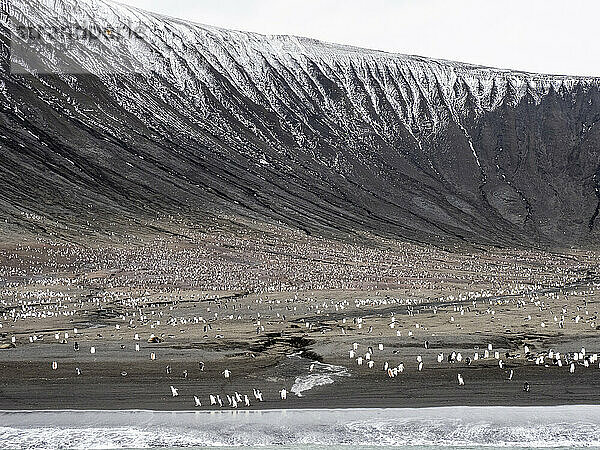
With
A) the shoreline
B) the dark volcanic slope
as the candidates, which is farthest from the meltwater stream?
the dark volcanic slope

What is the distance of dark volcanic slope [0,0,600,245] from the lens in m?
124

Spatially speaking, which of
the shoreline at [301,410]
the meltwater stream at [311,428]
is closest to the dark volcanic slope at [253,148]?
the shoreline at [301,410]

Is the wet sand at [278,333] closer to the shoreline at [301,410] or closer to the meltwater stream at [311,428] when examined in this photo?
the shoreline at [301,410]

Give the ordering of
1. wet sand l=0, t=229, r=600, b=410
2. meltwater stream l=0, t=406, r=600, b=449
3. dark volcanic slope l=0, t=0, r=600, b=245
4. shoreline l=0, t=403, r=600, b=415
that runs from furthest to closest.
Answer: dark volcanic slope l=0, t=0, r=600, b=245
wet sand l=0, t=229, r=600, b=410
shoreline l=0, t=403, r=600, b=415
meltwater stream l=0, t=406, r=600, b=449

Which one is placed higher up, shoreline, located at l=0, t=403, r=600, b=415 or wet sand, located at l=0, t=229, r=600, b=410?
wet sand, located at l=0, t=229, r=600, b=410

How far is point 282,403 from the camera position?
25047mm

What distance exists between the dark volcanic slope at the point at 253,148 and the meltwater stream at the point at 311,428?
78.5 metres

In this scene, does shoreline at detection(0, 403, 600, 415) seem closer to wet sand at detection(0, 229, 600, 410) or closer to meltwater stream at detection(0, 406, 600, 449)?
meltwater stream at detection(0, 406, 600, 449)

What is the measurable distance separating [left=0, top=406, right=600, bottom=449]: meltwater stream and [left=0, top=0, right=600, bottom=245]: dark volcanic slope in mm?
78467

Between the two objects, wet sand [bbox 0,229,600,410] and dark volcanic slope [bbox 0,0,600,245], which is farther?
dark volcanic slope [bbox 0,0,600,245]

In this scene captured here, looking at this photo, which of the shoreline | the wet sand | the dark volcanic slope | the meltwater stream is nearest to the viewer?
the meltwater stream

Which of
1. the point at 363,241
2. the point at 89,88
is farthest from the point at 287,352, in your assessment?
the point at 89,88

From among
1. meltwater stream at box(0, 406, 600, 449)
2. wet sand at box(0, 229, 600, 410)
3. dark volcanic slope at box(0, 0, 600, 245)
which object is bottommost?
meltwater stream at box(0, 406, 600, 449)

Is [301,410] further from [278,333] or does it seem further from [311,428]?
[278,333]
